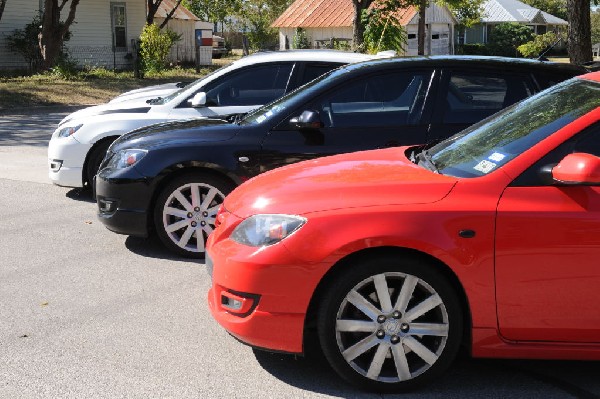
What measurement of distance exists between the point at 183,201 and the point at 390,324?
10.0ft

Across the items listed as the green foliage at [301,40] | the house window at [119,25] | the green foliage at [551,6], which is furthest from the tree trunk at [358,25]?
the green foliage at [551,6]

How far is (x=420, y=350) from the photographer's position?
166 inches

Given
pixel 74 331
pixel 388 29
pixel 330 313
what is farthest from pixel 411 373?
pixel 388 29

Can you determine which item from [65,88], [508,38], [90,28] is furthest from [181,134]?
[508,38]

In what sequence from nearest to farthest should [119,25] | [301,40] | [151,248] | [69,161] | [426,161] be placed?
1. [426,161]
2. [151,248]
3. [69,161]
4. [119,25]
5. [301,40]

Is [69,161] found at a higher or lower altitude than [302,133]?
lower

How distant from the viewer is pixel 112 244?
746 cm

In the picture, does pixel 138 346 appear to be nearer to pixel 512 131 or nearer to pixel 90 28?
pixel 512 131

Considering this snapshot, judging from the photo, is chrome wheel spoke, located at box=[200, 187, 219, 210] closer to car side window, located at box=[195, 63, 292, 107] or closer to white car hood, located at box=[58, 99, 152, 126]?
car side window, located at box=[195, 63, 292, 107]

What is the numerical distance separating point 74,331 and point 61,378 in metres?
0.75

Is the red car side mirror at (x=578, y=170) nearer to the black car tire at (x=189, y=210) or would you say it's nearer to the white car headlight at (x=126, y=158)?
the black car tire at (x=189, y=210)

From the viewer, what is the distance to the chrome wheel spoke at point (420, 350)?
421 centimetres

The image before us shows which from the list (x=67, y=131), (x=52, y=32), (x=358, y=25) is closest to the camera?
(x=67, y=131)

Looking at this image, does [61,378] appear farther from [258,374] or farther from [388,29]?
[388,29]
